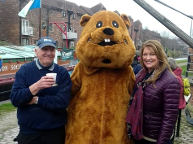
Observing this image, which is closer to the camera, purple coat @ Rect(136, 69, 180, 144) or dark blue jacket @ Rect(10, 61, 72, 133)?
purple coat @ Rect(136, 69, 180, 144)

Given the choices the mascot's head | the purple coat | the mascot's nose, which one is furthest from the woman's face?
the mascot's nose

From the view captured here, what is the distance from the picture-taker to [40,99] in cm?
238

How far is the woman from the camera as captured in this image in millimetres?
2201

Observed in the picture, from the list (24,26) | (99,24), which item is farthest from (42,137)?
(24,26)

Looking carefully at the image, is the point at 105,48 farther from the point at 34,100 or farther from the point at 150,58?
the point at 34,100

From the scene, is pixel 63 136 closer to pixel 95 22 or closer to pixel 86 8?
pixel 95 22

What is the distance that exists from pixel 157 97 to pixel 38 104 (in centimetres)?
115

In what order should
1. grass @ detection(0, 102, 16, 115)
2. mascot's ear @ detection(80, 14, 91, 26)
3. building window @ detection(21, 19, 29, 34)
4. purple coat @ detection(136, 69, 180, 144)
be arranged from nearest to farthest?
purple coat @ detection(136, 69, 180, 144) → mascot's ear @ detection(80, 14, 91, 26) → grass @ detection(0, 102, 16, 115) → building window @ detection(21, 19, 29, 34)

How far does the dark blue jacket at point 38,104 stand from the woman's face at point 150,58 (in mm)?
883

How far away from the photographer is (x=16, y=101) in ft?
7.67

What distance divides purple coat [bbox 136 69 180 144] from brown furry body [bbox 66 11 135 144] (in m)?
0.52

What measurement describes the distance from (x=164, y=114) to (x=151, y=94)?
0.21 meters

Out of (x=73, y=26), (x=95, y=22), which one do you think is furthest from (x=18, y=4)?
(x=95, y=22)

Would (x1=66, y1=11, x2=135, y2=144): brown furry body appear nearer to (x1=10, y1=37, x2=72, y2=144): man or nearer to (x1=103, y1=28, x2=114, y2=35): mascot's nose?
(x1=103, y1=28, x2=114, y2=35): mascot's nose
